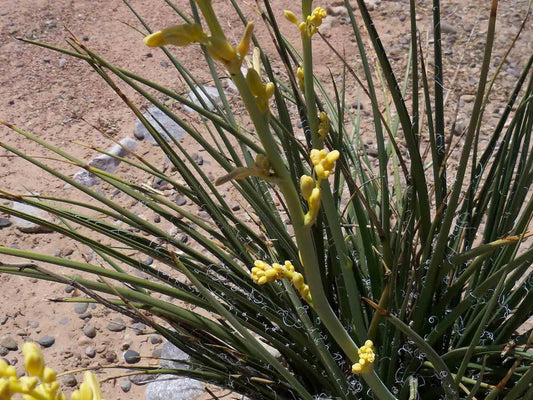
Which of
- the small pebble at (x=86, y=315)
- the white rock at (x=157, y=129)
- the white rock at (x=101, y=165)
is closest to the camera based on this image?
the small pebble at (x=86, y=315)

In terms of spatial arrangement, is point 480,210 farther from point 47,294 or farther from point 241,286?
point 47,294

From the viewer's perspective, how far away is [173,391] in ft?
5.93

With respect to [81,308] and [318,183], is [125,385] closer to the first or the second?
[81,308]

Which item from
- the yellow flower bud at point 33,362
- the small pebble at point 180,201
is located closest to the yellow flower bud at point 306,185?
the yellow flower bud at point 33,362

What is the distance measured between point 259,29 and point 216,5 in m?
0.29

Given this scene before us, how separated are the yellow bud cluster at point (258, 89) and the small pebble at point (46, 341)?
149cm

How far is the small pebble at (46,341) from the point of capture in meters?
1.95

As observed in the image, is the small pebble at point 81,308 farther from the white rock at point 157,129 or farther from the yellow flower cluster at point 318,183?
the yellow flower cluster at point 318,183

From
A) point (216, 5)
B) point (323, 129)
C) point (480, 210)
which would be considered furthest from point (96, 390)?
point (216, 5)

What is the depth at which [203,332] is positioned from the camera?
4.64ft

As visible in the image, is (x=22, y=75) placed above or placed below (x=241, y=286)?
above

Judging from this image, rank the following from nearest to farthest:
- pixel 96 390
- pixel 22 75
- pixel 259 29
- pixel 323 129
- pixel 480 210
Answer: pixel 96 390
pixel 323 129
pixel 480 210
pixel 22 75
pixel 259 29

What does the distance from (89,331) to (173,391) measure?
35cm

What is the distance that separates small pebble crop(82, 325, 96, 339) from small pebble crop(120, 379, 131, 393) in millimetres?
202
